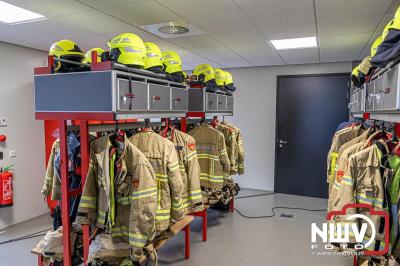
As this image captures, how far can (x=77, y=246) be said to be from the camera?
253cm

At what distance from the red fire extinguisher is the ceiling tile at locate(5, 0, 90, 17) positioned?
2.44 m

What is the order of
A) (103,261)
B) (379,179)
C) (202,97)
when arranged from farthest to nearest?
1. (202,97)
2. (103,261)
3. (379,179)

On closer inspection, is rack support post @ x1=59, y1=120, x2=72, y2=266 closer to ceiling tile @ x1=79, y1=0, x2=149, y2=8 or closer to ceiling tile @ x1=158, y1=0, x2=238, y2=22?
ceiling tile @ x1=79, y1=0, x2=149, y2=8

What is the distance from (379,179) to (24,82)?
475cm

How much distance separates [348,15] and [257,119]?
3.56 m

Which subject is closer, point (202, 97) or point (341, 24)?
point (341, 24)

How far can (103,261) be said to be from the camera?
2.21 meters

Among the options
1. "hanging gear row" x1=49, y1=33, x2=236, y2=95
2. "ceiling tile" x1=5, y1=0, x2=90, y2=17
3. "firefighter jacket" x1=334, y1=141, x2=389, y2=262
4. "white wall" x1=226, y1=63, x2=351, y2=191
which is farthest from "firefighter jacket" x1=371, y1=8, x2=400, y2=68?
"white wall" x1=226, y1=63, x2=351, y2=191

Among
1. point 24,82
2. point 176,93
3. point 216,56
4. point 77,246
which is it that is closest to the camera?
point 77,246

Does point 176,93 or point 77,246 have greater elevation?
point 176,93

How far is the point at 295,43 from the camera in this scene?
4070mm

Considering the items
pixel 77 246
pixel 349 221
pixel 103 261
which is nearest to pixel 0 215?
pixel 77 246

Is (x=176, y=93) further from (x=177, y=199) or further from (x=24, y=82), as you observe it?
(x=24, y=82)

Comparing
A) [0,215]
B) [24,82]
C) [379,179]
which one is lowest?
[0,215]
